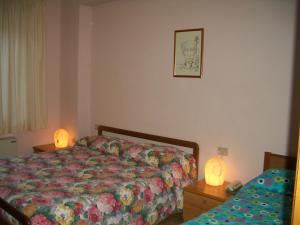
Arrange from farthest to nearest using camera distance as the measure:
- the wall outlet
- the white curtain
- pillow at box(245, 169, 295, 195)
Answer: the white curtain
the wall outlet
pillow at box(245, 169, 295, 195)

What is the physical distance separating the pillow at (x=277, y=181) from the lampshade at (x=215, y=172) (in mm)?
402

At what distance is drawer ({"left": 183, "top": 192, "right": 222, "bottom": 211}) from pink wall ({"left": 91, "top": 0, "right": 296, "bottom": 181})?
46 cm

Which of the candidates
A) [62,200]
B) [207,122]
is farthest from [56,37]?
[62,200]

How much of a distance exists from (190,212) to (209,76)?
55.5 inches

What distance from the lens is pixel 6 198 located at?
2416 mm

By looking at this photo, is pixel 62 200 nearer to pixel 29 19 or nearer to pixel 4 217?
pixel 4 217

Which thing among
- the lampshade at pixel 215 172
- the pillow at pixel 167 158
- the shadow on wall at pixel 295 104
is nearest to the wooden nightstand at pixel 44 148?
the pillow at pixel 167 158

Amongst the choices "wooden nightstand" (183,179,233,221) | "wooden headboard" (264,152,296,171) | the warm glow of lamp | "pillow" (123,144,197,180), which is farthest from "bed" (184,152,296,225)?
the warm glow of lamp

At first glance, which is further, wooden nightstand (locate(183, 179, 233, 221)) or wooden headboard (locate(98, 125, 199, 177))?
wooden headboard (locate(98, 125, 199, 177))

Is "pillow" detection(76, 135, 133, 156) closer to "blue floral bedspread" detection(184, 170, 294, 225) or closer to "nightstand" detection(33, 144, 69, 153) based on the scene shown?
"nightstand" detection(33, 144, 69, 153)

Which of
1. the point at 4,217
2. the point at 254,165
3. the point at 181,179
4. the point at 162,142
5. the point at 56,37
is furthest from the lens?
the point at 56,37

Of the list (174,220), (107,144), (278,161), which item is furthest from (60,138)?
(278,161)

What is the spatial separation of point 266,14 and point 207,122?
1213 millimetres

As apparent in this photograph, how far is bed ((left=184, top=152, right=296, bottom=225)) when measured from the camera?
209 cm
